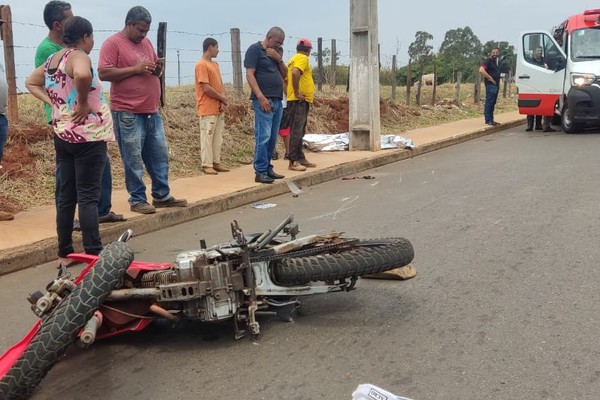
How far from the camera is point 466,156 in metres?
10.7

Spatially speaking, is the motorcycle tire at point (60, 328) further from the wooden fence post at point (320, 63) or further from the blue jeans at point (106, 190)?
the wooden fence post at point (320, 63)

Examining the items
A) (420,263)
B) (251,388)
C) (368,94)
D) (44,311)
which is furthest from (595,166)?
(44,311)

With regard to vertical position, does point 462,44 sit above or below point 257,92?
above

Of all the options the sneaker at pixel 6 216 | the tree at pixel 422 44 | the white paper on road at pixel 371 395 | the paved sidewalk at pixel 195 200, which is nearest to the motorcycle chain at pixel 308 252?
the white paper on road at pixel 371 395

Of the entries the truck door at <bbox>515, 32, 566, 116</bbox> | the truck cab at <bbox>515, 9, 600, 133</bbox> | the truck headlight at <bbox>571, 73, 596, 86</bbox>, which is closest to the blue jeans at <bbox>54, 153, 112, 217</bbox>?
the truck cab at <bbox>515, 9, 600, 133</bbox>

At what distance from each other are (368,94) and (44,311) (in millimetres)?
8530

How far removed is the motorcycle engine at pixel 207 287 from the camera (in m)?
3.09

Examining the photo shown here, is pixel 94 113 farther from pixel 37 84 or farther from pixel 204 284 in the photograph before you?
pixel 204 284

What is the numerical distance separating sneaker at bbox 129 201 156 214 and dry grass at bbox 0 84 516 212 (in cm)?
132

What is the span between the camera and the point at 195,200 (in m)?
6.75

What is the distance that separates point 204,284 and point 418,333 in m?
1.18

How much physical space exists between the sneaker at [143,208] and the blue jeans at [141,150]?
0.21ft

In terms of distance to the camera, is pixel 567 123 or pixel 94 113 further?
pixel 567 123

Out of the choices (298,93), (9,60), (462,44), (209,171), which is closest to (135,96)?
(209,171)
